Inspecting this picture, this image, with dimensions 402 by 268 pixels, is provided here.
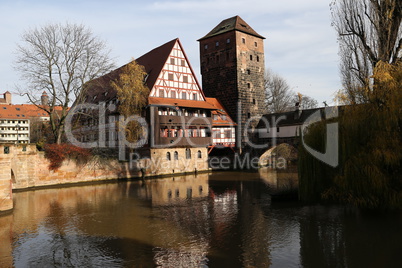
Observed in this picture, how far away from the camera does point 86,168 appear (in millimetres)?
26328

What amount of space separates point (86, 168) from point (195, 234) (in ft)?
57.5

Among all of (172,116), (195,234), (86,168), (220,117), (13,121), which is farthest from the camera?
(13,121)

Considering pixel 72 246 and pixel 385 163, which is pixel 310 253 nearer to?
pixel 385 163

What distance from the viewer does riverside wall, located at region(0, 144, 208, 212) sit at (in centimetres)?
2295

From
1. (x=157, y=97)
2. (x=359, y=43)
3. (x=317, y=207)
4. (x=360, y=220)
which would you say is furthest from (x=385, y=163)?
(x=157, y=97)

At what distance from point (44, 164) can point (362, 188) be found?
21.3 m

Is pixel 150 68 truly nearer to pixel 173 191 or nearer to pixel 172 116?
pixel 172 116

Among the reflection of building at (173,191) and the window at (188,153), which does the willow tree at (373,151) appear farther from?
the window at (188,153)

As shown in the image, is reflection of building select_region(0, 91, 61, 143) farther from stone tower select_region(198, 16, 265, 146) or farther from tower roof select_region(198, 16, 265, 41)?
tower roof select_region(198, 16, 265, 41)

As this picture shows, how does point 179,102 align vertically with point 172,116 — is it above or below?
above

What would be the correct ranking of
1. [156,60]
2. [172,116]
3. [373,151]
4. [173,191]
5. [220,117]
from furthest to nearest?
[220,117], [156,60], [172,116], [173,191], [373,151]

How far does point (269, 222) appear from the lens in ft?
41.5

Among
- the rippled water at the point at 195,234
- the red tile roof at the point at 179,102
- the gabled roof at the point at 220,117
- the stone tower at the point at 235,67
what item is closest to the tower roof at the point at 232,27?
the stone tower at the point at 235,67

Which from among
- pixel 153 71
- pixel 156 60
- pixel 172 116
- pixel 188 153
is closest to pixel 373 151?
pixel 172 116
